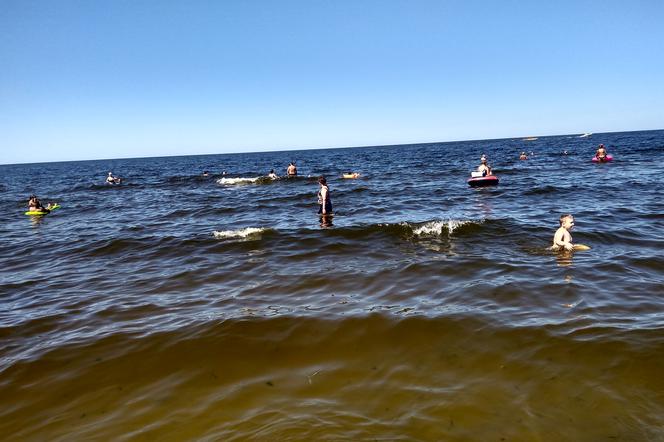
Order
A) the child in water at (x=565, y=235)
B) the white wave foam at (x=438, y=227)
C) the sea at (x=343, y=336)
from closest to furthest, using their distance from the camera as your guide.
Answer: the sea at (x=343, y=336) < the child in water at (x=565, y=235) < the white wave foam at (x=438, y=227)

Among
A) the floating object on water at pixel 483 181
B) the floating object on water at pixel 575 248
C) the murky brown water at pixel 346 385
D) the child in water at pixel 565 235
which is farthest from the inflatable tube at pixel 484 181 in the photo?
the murky brown water at pixel 346 385

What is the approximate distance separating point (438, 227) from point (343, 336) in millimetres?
8735

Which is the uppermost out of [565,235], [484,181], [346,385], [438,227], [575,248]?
[484,181]

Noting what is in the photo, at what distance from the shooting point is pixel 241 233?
14.5 m

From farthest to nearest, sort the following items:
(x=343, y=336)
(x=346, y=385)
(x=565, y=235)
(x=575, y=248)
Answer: (x=575, y=248)
(x=565, y=235)
(x=343, y=336)
(x=346, y=385)

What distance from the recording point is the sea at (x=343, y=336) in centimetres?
425

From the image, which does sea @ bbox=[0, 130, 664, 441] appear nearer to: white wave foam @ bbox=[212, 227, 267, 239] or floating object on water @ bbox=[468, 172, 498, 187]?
white wave foam @ bbox=[212, 227, 267, 239]

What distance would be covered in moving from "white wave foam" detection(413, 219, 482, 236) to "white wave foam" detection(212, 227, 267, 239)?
5.45 m

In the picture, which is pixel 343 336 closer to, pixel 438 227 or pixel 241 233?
pixel 438 227

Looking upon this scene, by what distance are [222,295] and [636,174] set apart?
2988 cm

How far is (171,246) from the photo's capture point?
13453 mm

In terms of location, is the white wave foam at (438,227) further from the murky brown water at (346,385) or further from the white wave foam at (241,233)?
the murky brown water at (346,385)

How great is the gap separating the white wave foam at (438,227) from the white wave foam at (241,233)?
5.45 metres

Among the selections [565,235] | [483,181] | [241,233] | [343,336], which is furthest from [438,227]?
[483,181]
